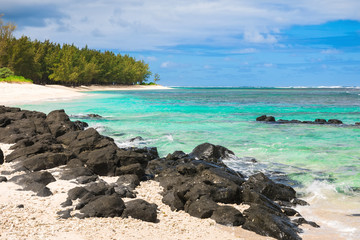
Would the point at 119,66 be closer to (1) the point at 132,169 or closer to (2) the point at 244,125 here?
(2) the point at 244,125

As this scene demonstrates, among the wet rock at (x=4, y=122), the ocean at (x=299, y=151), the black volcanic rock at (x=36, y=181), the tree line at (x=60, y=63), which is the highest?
the tree line at (x=60, y=63)

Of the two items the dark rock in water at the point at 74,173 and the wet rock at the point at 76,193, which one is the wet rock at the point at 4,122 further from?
the wet rock at the point at 76,193

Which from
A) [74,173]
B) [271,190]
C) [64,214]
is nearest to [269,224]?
[271,190]

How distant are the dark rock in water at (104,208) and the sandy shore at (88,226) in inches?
5.5

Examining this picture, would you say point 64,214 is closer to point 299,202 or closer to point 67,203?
point 67,203

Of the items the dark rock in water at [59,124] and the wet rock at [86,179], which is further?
the dark rock in water at [59,124]

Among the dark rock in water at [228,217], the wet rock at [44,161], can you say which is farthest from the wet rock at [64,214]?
the wet rock at [44,161]

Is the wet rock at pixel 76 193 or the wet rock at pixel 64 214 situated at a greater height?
the wet rock at pixel 76 193

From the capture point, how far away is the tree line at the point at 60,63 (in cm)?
7369

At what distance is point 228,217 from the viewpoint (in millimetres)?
6586

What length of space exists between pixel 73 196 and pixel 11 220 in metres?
1.46

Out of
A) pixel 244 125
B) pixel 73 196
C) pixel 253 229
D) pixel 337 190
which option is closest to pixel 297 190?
pixel 337 190

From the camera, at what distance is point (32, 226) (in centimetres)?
579

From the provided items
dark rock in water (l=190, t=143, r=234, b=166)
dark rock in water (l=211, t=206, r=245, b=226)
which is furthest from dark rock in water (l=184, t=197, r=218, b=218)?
dark rock in water (l=190, t=143, r=234, b=166)
